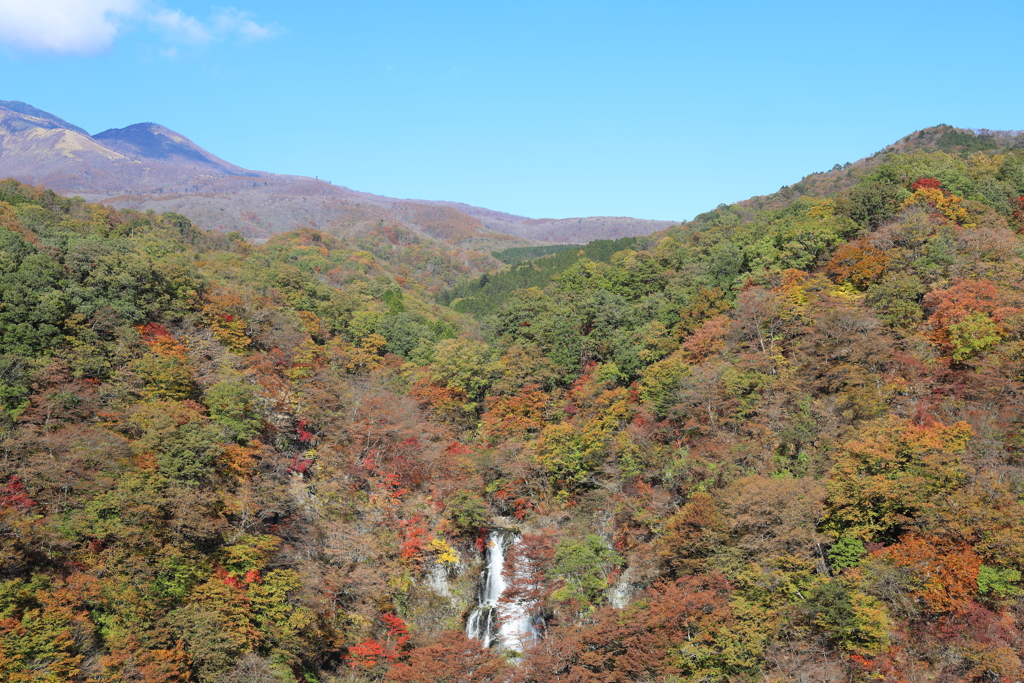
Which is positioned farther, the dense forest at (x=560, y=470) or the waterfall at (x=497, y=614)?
the waterfall at (x=497, y=614)

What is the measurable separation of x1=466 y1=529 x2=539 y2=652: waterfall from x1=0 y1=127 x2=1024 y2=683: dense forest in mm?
449

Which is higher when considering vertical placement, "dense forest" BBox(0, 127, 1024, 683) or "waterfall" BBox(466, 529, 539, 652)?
"dense forest" BBox(0, 127, 1024, 683)

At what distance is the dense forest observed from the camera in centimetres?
2194

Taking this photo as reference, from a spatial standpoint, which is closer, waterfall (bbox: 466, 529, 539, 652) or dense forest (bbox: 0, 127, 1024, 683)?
dense forest (bbox: 0, 127, 1024, 683)

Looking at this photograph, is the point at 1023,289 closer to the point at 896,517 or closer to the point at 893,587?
the point at 896,517

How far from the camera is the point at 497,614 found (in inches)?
1224

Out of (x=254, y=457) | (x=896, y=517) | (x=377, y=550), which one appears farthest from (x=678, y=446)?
(x=254, y=457)

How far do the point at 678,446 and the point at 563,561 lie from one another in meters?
9.17

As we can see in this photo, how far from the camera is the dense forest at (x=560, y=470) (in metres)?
21.9

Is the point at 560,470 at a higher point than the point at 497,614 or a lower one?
higher

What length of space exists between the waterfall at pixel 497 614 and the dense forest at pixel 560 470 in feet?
1.47

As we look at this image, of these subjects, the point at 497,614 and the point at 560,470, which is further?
the point at 560,470

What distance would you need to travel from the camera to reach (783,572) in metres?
22.9

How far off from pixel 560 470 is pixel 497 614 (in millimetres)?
7965
